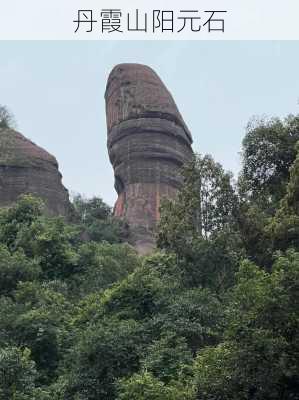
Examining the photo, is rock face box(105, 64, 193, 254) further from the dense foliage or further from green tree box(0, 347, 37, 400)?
green tree box(0, 347, 37, 400)

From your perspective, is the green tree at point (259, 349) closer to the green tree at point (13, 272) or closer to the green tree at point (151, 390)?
the green tree at point (151, 390)

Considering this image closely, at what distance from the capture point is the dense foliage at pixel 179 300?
32.8 ft

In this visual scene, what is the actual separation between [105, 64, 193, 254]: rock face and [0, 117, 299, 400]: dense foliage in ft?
24.3

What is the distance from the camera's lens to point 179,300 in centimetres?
1480

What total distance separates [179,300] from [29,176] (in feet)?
55.9

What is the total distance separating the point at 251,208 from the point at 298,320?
654 centimetres

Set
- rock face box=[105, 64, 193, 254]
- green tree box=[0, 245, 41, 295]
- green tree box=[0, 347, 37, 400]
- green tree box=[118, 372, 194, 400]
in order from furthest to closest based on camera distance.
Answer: rock face box=[105, 64, 193, 254] < green tree box=[0, 245, 41, 295] < green tree box=[0, 347, 37, 400] < green tree box=[118, 372, 194, 400]

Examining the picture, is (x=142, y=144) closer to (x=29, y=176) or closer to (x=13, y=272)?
(x=29, y=176)

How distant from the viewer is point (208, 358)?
33.5ft

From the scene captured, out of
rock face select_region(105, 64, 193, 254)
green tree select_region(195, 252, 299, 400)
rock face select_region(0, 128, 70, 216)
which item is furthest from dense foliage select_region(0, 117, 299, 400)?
rock face select_region(0, 128, 70, 216)

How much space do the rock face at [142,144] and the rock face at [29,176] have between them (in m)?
2.49

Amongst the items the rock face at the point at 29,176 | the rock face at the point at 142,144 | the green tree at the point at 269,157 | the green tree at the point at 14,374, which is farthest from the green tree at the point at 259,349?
the rock face at the point at 29,176

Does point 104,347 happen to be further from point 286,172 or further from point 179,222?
point 286,172

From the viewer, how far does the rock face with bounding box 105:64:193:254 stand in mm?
30281
